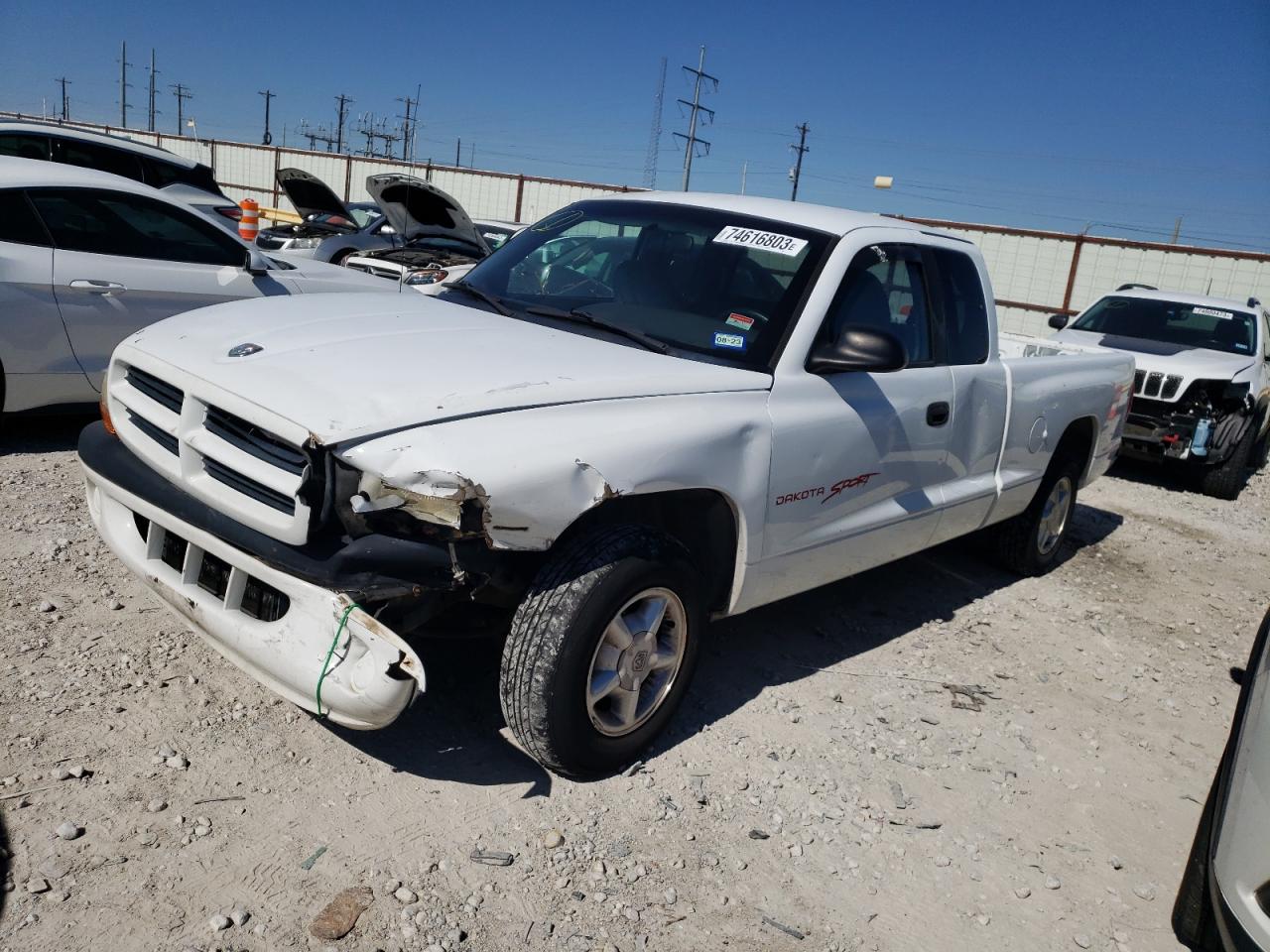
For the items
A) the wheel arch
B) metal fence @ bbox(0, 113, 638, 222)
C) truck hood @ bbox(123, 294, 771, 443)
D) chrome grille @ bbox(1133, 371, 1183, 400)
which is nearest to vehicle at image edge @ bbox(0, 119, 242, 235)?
truck hood @ bbox(123, 294, 771, 443)

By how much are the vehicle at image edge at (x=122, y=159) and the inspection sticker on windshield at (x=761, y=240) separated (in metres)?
5.30

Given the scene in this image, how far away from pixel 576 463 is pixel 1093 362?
4.10 metres

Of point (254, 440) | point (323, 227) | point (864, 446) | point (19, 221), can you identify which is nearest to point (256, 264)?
point (19, 221)

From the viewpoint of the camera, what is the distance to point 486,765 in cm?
313

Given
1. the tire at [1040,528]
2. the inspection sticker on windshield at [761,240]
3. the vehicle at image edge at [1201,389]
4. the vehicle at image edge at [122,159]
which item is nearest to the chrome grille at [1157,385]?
the vehicle at image edge at [1201,389]

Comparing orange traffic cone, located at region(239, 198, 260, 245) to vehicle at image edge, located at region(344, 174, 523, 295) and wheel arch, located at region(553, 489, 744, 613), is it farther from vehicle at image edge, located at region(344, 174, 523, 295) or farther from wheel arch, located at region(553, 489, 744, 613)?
wheel arch, located at region(553, 489, 744, 613)

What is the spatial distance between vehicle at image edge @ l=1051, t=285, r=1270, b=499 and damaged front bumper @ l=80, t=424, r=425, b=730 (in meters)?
7.54

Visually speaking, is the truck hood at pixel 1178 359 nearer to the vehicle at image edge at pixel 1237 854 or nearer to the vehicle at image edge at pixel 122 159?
the vehicle at image edge at pixel 1237 854

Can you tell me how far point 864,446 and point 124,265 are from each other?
4.43m

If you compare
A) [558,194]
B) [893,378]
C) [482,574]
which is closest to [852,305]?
[893,378]

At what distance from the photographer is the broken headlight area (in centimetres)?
859

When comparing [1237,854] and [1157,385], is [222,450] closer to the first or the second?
[1237,854]

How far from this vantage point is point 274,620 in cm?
269

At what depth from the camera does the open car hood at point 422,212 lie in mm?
9461
